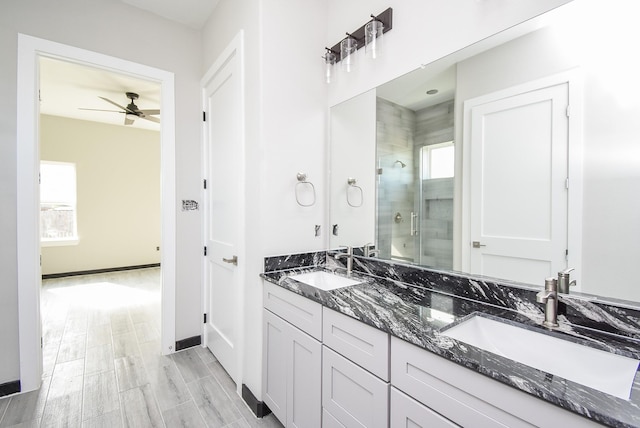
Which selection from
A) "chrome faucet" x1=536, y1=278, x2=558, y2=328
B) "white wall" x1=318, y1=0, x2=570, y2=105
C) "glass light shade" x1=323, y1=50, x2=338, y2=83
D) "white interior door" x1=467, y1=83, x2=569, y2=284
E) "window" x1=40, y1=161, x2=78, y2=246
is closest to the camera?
"chrome faucet" x1=536, y1=278, x2=558, y2=328

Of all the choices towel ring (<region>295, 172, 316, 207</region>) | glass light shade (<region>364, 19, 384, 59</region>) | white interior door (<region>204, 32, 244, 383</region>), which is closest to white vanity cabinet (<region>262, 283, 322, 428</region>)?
white interior door (<region>204, 32, 244, 383</region>)

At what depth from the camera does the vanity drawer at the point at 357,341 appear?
41.8 inches

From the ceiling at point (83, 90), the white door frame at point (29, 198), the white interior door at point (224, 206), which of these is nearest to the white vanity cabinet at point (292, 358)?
the white interior door at point (224, 206)

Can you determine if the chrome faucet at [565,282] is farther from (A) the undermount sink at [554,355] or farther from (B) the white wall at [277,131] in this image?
(B) the white wall at [277,131]

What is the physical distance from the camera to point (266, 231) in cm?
184

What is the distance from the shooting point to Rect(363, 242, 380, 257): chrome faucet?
1.93 m

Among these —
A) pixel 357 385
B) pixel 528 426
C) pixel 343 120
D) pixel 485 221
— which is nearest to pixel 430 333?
pixel 528 426

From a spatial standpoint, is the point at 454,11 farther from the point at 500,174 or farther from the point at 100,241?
the point at 100,241

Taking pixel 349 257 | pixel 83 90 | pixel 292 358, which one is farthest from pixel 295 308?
pixel 83 90

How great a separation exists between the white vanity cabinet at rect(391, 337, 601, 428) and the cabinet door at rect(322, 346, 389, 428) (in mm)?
64

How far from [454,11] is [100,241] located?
6752 mm

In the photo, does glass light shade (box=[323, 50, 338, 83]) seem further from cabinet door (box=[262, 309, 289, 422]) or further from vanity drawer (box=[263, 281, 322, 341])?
cabinet door (box=[262, 309, 289, 422])

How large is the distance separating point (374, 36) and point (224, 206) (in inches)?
65.0

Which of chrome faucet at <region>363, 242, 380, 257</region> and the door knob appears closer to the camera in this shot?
chrome faucet at <region>363, 242, 380, 257</region>
